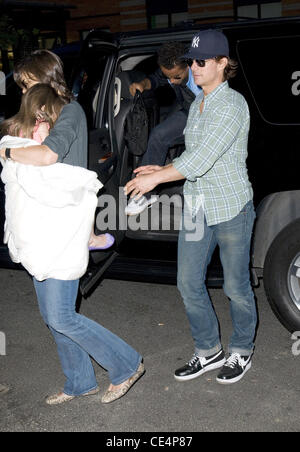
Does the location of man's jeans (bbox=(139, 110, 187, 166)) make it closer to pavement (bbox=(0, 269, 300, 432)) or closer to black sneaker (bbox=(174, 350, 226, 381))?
pavement (bbox=(0, 269, 300, 432))

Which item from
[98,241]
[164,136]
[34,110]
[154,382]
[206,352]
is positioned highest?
[34,110]

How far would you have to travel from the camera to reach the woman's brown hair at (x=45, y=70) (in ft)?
9.71

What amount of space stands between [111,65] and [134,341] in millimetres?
1840

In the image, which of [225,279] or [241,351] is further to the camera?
[241,351]

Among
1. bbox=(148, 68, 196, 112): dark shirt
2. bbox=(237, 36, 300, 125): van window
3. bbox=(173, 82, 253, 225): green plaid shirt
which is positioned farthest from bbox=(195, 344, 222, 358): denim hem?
bbox=(148, 68, 196, 112): dark shirt

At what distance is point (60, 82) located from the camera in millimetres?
2994

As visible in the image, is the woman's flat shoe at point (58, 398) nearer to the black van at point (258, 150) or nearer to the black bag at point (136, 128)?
the black van at point (258, 150)

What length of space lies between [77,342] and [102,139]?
4.43 feet

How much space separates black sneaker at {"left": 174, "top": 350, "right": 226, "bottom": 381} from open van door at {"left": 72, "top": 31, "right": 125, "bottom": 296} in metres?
0.72

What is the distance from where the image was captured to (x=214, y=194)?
3146mm

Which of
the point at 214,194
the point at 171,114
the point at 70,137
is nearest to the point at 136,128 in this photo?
the point at 171,114

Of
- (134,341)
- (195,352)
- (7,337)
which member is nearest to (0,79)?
(7,337)

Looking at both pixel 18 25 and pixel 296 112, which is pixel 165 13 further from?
pixel 296 112

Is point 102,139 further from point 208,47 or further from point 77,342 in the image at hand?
point 77,342
